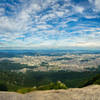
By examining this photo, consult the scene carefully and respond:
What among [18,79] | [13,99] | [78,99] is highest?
[13,99]

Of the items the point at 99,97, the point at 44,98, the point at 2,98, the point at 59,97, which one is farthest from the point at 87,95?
the point at 2,98

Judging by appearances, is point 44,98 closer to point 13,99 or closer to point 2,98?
point 13,99

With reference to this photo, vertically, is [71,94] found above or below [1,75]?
above

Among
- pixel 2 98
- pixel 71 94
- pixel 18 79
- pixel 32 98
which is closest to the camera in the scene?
pixel 2 98

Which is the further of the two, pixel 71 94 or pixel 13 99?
pixel 71 94

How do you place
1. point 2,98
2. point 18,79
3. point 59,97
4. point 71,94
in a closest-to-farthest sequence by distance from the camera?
1. point 2,98
2. point 59,97
3. point 71,94
4. point 18,79

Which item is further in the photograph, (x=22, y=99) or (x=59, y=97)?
(x=59, y=97)

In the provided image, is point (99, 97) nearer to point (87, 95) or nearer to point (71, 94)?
point (87, 95)

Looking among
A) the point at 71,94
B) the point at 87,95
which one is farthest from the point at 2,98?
the point at 87,95

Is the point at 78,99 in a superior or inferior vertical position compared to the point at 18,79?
superior

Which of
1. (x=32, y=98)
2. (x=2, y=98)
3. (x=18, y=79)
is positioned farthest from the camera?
(x=18, y=79)
